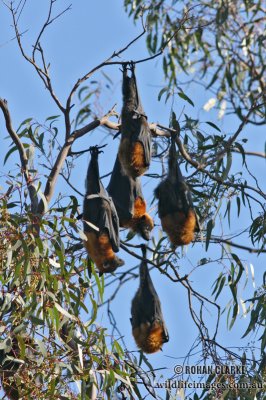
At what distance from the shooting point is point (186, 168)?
7.23 meters

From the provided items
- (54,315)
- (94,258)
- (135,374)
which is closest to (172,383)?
(135,374)

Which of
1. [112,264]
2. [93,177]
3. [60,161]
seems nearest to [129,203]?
[112,264]

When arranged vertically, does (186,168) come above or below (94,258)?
above

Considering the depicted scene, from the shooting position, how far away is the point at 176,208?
21.7 feet

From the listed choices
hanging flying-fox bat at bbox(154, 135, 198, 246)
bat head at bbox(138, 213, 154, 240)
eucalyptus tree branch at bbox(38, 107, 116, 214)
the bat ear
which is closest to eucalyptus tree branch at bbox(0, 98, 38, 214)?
eucalyptus tree branch at bbox(38, 107, 116, 214)

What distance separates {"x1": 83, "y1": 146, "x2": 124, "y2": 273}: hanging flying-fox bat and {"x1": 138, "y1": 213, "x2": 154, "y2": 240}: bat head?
91cm

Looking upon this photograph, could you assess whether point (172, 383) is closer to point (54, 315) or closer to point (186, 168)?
point (54, 315)

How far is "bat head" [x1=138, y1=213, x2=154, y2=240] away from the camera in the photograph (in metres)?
7.20

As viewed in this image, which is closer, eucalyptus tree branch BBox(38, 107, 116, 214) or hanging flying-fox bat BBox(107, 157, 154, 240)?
eucalyptus tree branch BBox(38, 107, 116, 214)

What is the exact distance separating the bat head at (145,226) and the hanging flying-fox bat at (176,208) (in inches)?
18.6

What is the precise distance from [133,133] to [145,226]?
1.18 metres

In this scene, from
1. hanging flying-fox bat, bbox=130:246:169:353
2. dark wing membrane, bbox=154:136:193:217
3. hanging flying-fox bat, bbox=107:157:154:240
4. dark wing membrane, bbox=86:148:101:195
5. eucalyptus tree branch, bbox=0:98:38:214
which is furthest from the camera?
hanging flying-fox bat, bbox=107:157:154:240

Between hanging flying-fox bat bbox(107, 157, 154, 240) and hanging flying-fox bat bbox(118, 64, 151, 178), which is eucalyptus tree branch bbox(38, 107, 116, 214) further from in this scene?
hanging flying-fox bat bbox(107, 157, 154, 240)

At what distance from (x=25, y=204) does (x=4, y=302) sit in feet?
1.76
